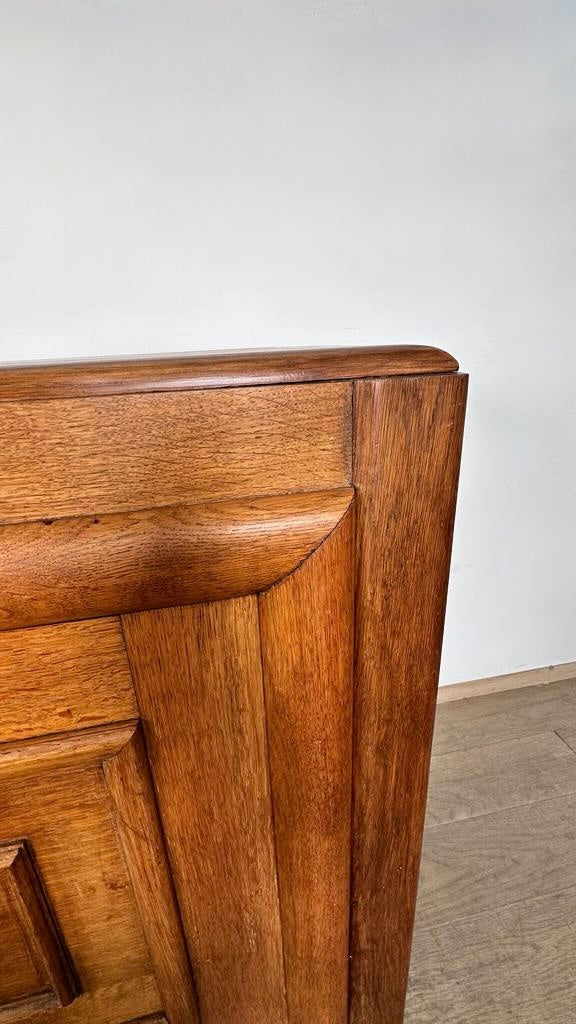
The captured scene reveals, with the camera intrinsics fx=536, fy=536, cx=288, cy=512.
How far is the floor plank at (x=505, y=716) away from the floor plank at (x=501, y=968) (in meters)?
0.40

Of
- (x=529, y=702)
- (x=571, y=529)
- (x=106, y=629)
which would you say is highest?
(x=106, y=629)

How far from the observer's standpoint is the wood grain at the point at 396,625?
0.34 metres

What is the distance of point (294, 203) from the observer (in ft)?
3.17

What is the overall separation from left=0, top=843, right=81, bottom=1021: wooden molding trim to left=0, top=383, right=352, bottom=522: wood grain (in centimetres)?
26

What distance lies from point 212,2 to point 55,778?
1.09 metres

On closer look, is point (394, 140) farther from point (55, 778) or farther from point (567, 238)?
point (55, 778)

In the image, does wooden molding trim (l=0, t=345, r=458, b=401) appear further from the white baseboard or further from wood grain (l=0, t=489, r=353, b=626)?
the white baseboard

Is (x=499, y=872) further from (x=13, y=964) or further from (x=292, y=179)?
(x=292, y=179)

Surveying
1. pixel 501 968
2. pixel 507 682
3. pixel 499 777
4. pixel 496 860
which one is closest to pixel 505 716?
pixel 507 682

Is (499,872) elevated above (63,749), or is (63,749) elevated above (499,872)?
(63,749)

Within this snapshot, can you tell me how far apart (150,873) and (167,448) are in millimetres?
331

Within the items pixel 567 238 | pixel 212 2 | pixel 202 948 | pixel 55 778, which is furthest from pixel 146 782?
pixel 567 238

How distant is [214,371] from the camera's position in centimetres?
30

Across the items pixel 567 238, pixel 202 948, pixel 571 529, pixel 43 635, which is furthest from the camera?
pixel 571 529
